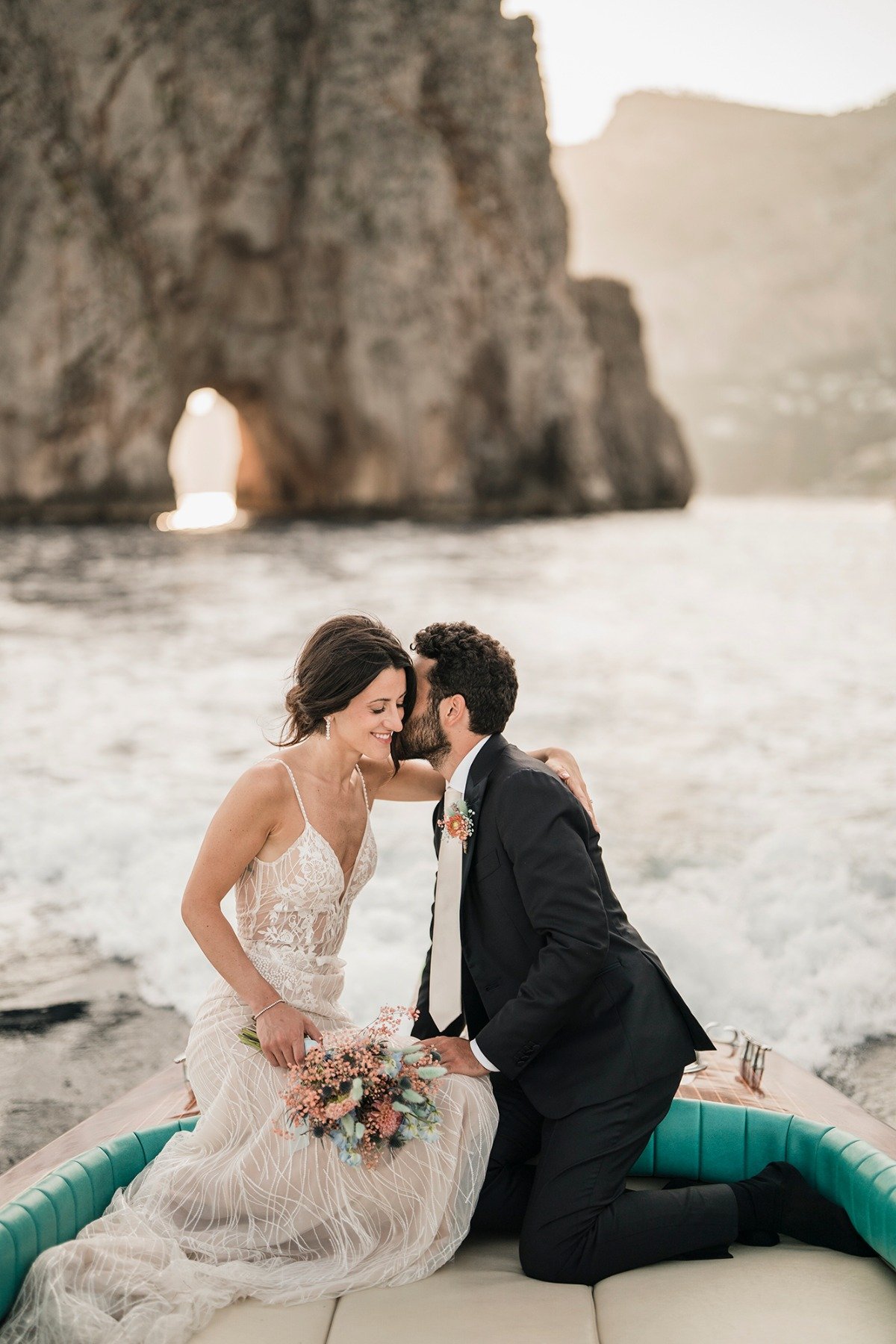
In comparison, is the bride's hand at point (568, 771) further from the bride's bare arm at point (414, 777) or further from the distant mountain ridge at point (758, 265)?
the distant mountain ridge at point (758, 265)

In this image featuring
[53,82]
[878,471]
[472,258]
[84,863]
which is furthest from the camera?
[878,471]

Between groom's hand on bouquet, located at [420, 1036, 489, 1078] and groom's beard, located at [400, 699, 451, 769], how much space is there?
654 mm

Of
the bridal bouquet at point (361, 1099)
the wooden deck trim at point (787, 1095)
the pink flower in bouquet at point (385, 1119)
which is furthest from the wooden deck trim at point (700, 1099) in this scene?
the pink flower in bouquet at point (385, 1119)

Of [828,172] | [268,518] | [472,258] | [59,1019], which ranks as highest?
[828,172]

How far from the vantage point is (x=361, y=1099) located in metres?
2.24

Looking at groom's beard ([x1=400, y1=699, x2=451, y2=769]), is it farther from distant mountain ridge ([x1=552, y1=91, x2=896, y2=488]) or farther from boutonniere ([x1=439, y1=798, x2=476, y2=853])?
distant mountain ridge ([x1=552, y1=91, x2=896, y2=488])

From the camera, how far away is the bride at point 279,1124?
215 centimetres

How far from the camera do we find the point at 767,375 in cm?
15912

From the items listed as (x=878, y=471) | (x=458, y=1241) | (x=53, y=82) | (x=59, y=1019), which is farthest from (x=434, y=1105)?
(x=878, y=471)

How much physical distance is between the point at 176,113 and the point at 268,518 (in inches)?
516

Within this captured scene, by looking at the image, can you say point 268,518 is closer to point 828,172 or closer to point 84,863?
point 84,863

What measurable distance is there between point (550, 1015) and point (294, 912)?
712 millimetres

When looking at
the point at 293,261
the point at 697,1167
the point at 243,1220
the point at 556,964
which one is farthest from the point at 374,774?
the point at 293,261

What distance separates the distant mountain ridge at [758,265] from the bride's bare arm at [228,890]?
140 metres
